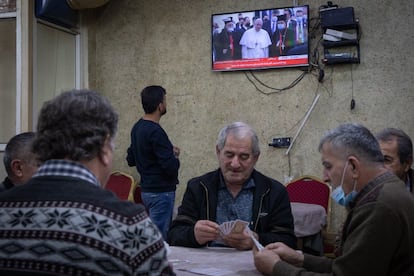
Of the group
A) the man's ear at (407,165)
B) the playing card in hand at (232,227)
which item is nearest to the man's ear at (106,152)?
the playing card in hand at (232,227)

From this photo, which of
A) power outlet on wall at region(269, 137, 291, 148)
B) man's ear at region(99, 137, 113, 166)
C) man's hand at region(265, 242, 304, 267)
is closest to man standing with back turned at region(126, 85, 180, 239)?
power outlet on wall at region(269, 137, 291, 148)

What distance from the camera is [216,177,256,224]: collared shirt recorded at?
2.99 meters

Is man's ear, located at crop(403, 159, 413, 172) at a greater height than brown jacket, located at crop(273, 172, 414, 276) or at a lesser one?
greater

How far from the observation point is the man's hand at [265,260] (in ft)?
6.96

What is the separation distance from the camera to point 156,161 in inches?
196

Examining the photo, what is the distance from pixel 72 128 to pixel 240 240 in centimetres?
148

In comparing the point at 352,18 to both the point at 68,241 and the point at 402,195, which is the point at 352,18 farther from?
the point at 68,241

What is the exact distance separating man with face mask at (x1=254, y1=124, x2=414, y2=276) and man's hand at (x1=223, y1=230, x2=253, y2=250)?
0.39 meters

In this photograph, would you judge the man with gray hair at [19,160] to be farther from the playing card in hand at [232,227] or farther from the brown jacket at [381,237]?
the brown jacket at [381,237]

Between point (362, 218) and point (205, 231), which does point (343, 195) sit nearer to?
point (362, 218)

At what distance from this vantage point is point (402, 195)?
1.88m

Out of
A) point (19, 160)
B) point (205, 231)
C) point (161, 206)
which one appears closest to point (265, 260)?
point (205, 231)

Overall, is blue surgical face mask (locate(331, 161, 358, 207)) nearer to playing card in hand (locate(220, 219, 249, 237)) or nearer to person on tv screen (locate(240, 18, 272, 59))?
playing card in hand (locate(220, 219, 249, 237))

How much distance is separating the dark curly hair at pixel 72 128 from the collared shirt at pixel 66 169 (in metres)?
0.02
